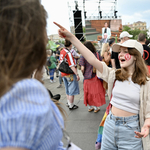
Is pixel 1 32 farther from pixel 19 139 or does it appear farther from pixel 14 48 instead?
pixel 19 139

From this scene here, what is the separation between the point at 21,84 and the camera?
51cm

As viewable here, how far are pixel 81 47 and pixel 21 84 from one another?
1.27 meters

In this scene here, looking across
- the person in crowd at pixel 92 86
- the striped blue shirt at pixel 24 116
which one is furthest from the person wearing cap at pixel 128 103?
the person in crowd at pixel 92 86

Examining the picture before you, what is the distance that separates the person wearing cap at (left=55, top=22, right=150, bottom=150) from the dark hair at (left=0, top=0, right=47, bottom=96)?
0.94 meters

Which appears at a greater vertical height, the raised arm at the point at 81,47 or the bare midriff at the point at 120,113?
the raised arm at the point at 81,47

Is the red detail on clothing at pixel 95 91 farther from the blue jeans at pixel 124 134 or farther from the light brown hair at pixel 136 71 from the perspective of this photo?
the blue jeans at pixel 124 134

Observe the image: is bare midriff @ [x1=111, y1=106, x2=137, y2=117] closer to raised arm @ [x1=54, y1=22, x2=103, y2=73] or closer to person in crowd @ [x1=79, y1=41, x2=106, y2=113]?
raised arm @ [x1=54, y1=22, x2=103, y2=73]

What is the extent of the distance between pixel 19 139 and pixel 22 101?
12 cm

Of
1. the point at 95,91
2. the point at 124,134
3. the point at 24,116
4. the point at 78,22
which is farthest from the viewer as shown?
the point at 78,22

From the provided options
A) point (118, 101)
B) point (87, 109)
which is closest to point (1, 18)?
point (118, 101)

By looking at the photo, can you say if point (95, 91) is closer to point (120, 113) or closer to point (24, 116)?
point (120, 113)

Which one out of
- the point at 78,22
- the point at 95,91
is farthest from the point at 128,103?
the point at 78,22

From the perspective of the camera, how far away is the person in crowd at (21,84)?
47cm

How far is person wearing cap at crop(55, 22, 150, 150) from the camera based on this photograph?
5.21ft
